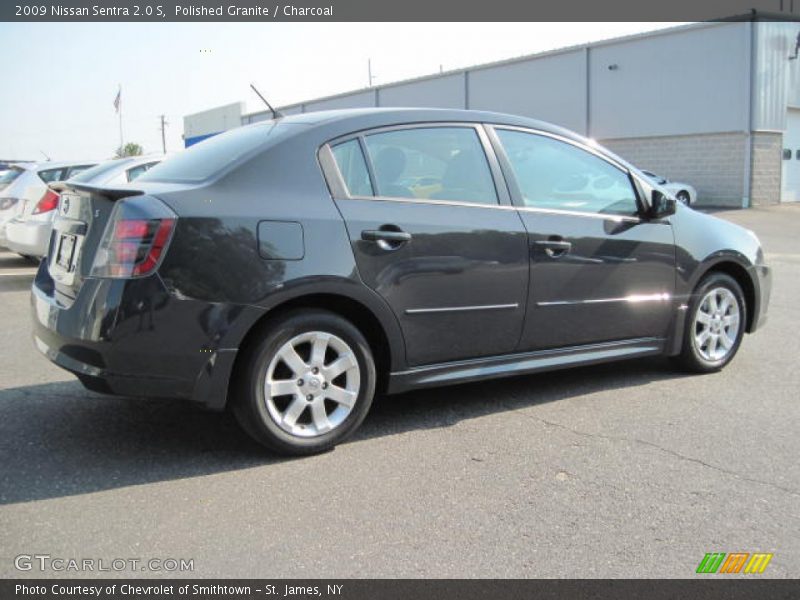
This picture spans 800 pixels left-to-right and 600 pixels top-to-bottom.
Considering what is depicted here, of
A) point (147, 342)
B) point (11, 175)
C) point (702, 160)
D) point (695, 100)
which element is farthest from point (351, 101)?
point (147, 342)

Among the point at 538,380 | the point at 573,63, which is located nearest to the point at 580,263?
the point at 538,380

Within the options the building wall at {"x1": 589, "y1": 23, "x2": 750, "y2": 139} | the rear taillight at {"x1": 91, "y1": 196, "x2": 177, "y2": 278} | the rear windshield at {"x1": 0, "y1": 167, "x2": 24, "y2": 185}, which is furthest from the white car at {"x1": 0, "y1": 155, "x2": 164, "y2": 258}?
the building wall at {"x1": 589, "y1": 23, "x2": 750, "y2": 139}

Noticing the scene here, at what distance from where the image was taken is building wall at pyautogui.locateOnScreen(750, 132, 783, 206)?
25.0 metres

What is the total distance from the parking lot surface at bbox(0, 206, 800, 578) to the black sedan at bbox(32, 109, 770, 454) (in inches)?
13.6

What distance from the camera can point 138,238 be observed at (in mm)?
3412

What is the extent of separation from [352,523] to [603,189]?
2807 mm

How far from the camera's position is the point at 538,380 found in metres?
5.18

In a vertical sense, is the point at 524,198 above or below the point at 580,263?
above

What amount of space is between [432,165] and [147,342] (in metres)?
1.79

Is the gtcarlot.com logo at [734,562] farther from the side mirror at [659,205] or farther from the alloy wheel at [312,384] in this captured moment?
the side mirror at [659,205]

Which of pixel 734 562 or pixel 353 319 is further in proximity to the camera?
pixel 353 319

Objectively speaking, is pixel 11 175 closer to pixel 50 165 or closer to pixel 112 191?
pixel 50 165

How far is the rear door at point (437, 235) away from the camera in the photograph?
3895mm

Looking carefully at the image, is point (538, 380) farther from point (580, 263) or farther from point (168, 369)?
point (168, 369)
